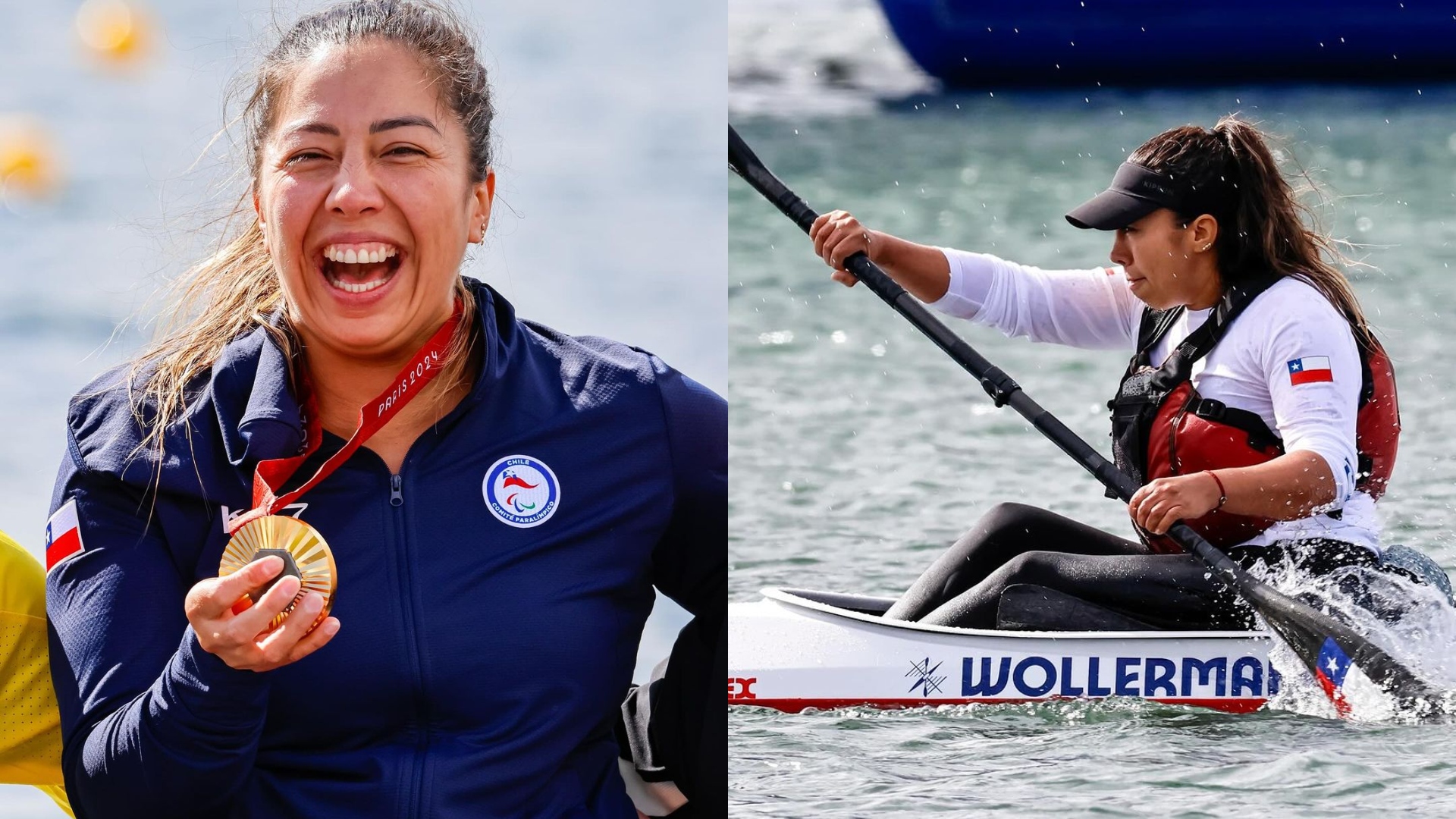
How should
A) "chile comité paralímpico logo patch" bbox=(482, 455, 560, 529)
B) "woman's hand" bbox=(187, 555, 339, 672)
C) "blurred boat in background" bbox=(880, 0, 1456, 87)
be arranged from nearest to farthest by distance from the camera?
"woman's hand" bbox=(187, 555, 339, 672), "chile comité paralímpico logo patch" bbox=(482, 455, 560, 529), "blurred boat in background" bbox=(880, 0, 1456, 87)

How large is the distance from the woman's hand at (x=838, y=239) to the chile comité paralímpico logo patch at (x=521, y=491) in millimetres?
1784

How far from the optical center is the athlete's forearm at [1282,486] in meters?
2.95

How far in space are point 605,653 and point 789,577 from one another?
112 inches

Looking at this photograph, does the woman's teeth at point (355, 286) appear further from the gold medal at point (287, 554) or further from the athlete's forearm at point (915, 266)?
the athlete's forearm at point (915, 266)

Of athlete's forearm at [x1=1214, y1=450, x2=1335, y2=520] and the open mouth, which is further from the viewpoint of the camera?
athlete's forearm at [x1=1214, y1=450, x2=1335, y2=520]

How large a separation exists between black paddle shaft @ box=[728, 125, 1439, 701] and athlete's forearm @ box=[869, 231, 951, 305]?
8 centimetres

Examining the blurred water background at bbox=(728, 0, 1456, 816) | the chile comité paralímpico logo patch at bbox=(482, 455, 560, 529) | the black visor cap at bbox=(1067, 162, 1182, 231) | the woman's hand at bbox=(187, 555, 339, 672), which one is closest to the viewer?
the woman's hand at bbox=(187, 555, 339, 672)

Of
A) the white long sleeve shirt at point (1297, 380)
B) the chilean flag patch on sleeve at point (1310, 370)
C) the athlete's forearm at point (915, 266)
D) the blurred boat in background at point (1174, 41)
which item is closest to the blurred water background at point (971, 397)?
the blurred boat in background at point (1174, 41)

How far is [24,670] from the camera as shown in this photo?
5.51ft

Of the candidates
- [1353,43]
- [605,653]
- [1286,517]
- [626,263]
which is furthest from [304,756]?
[1353,43]

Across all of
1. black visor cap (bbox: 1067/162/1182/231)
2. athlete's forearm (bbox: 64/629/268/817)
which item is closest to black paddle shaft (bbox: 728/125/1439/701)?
black visor cap (bbox: 1067/162/1182/231)

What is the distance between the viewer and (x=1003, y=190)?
1135 cm

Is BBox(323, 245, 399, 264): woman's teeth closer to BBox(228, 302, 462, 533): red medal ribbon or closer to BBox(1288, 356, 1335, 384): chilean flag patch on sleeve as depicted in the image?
BBox(228, 302, 462, 533): red medal ribbon

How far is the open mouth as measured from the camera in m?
1.53
